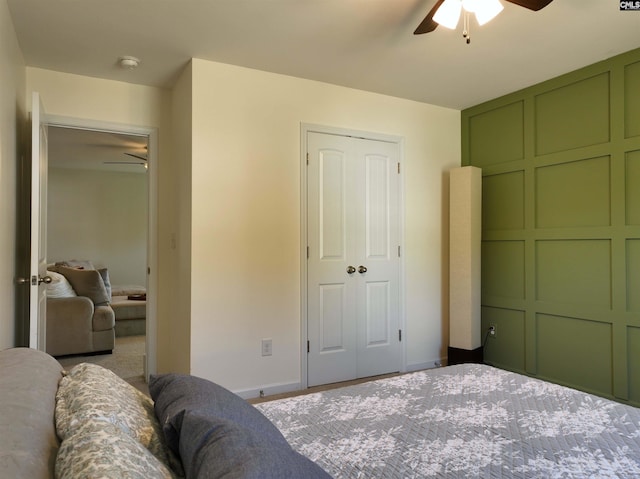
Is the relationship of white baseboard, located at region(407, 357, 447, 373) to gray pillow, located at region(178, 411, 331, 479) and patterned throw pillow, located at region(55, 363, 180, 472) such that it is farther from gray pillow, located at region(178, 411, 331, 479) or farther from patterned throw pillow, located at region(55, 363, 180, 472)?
gray pillow, located at region(178, 411, 331, 479)

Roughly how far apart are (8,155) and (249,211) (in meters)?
1.50

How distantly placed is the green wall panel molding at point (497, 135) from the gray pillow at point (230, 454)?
349 cm

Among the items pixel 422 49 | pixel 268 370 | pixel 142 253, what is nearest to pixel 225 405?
pixel 268 370

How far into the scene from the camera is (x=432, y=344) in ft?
13.2

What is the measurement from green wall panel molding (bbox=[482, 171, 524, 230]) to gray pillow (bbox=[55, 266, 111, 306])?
4.18 metres

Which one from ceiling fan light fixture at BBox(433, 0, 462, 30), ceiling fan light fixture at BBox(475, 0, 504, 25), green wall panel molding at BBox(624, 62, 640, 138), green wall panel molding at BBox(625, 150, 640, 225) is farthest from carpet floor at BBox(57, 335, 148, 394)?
green wall panel molding at BBox(624, 62, 640, 138)

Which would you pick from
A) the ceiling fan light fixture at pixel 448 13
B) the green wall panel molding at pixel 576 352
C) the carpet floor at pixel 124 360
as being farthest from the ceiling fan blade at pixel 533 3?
the carpet floor at pixel 124 360

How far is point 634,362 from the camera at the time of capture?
2875 millimetres

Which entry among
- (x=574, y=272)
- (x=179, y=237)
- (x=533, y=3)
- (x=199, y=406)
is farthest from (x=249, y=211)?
(x=574, y=272)

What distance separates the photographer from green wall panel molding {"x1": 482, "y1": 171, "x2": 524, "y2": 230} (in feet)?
11.9

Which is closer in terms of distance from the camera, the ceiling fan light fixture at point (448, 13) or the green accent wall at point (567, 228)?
the ceiling fan light fixture at point (448, 13)

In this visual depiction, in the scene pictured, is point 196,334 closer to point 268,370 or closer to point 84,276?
point 268,370

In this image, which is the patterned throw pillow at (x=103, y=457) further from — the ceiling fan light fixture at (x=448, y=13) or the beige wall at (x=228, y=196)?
the beige wall at (x=228, y=196)

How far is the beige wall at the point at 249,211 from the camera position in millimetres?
3035
